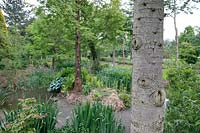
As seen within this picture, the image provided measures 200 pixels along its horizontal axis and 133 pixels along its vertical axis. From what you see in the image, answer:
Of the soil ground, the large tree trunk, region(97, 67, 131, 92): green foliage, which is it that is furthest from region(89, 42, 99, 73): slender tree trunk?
the large tree trunk

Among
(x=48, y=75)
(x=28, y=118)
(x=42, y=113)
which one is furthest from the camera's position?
(x=48, y=75)

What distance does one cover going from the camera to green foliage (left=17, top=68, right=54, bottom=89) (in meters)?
11.6

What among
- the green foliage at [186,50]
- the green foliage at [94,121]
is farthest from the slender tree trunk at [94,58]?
the green foliage at [94,121]

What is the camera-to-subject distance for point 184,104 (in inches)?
122

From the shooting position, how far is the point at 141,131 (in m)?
1.14

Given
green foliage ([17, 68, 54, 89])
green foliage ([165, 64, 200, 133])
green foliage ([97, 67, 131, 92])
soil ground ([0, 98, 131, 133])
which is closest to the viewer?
green foliage ([165, 64, 200, 133])

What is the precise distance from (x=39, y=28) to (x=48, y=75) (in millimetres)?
2415

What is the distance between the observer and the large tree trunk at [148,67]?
110cm

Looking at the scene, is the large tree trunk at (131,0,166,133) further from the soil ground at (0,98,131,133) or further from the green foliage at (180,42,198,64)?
the green foliage at (180,42,198,64)

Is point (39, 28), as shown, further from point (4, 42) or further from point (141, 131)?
point (141, 131)

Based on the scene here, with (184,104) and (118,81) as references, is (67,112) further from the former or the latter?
(184,104)

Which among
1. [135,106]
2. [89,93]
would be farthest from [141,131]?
[89,93]

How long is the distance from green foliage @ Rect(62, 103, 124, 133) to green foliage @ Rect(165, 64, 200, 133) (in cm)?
65

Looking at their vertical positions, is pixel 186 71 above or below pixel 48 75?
above
